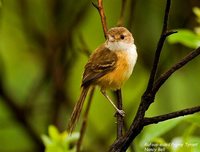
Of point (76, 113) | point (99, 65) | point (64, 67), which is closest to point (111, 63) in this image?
point (99, 65)

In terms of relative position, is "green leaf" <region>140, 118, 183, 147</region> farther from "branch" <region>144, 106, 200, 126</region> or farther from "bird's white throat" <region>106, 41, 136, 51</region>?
"bird's white throat" <region>106, 41, 136, 51</region>

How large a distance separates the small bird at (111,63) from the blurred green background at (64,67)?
5.22 ft

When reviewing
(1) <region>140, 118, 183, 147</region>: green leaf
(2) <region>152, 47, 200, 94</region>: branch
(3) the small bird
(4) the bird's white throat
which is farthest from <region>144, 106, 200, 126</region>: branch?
(4) the bird's white throat

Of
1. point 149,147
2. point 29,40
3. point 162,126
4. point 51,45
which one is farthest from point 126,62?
point 29,40

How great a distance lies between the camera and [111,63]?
4.84m

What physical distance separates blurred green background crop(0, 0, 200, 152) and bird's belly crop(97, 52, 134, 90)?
172 cm

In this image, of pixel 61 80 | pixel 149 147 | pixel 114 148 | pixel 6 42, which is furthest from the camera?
pixel 6 42

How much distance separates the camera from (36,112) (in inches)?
271

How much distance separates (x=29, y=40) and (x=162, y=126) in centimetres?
408

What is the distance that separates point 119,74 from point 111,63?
18cm

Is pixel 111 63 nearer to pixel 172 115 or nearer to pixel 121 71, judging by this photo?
pixel 121 71

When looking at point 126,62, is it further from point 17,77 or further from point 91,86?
point 17,77

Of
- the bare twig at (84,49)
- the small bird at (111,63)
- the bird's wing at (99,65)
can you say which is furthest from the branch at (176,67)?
the bare twig at (84,49)

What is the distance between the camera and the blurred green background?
21.5 feet
